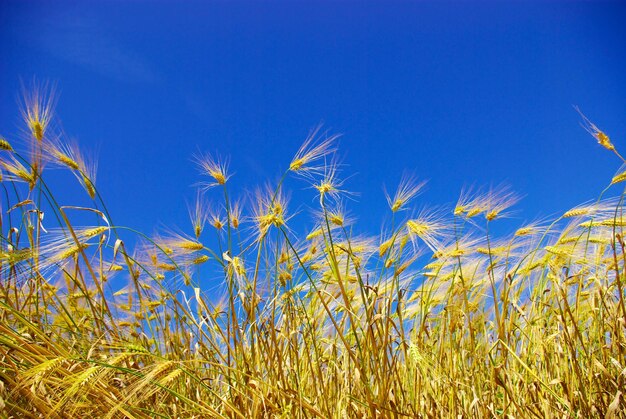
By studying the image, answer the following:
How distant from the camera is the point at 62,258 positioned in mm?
2236

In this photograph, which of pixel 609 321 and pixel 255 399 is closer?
→ pixel 255 399

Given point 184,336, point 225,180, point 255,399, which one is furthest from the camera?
point 184,336

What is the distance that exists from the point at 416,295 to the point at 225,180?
4.97 ft

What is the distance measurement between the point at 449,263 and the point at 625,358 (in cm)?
99

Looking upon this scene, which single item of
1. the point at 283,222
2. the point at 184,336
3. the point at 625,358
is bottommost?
the point at 625,358

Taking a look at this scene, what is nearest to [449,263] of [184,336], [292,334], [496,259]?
[496,259]

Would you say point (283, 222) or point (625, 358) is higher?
point (283, 222)

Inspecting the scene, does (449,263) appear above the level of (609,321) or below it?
above

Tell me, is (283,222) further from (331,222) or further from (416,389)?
(416,389)

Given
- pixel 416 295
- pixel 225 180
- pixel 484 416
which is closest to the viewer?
pixel 484 416

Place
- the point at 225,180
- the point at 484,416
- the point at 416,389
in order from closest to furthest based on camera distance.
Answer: the point at 484,416 → the point at 416,389 → the point at 225,180

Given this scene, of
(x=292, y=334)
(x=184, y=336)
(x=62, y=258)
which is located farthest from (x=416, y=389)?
(x=62, y=258)

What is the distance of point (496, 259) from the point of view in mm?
2787

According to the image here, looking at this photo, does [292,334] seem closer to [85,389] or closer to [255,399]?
[255,399]
